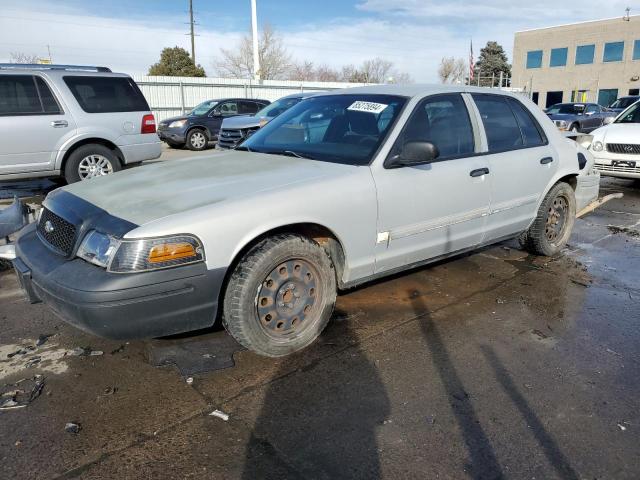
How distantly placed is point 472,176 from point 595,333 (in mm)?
1444

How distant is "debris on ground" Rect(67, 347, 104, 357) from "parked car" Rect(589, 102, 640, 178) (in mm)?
9048

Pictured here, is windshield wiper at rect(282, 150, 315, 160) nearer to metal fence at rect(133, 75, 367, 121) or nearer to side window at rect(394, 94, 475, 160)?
side window at rect(394, 94, 475, 160)

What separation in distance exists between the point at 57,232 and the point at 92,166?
5393mm

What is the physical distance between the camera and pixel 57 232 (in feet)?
10.4

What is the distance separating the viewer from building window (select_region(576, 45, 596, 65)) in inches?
1861

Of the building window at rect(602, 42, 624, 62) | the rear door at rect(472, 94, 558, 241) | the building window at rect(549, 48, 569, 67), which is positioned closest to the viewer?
the rear door at rect(472, 94, 558, 241)

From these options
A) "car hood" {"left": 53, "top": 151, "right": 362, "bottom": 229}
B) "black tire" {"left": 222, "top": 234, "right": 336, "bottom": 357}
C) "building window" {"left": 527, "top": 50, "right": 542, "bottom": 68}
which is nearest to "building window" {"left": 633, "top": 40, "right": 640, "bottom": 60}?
"building window" {"left": 527, "top": 50, "right": 542, "bottom": 68}

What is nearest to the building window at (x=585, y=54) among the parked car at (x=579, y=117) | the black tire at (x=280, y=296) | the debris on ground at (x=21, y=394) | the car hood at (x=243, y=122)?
the parked car at (x=579, y=117)

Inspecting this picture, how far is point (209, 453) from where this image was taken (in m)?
2.42

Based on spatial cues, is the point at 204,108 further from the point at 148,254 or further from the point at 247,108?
the point at 148,254

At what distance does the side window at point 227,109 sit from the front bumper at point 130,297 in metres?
14.6

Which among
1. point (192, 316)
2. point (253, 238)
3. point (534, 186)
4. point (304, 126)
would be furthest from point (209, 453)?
point (534, 186)

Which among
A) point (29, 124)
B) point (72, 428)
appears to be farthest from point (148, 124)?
point (72, 428)

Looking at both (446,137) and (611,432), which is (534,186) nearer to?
(446,137)
